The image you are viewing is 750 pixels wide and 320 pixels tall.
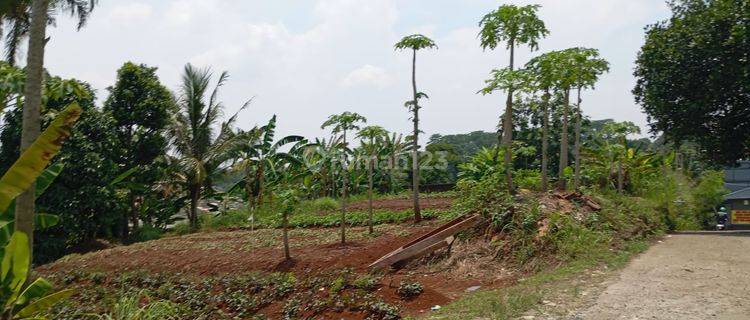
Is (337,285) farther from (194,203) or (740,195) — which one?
(740,195)

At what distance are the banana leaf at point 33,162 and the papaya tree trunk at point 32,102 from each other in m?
1.74

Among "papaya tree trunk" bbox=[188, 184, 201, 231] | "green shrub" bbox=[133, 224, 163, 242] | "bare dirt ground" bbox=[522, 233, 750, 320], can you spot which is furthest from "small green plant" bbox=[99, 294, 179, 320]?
"papaya tree trunk" bbox=[188, 184, 201, 231]

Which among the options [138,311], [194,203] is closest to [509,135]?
[138,311]

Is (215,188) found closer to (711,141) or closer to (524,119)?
(524,119)

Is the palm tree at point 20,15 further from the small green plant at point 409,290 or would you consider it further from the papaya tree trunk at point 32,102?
the small green plant at point 409,290

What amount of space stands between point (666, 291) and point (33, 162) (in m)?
6.74

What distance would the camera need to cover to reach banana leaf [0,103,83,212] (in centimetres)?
484

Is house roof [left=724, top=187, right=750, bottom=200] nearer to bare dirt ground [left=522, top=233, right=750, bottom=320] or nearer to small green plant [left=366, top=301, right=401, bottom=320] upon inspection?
bare dirt ground [left=522, top=233, right=750, bottom=320]

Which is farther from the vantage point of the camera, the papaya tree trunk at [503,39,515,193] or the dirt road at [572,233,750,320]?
the papaya tree trunk at [503,39,515,193]

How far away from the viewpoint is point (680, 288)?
23.8ft

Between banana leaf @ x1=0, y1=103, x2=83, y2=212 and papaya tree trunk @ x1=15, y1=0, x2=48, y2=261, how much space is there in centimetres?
174

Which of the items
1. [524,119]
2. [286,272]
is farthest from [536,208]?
[524,119]

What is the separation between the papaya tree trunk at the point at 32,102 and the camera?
21.9 feet

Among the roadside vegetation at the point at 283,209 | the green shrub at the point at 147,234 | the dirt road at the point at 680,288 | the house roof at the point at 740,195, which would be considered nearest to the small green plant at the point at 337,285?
the roadside vegetation at the point at 283,209
